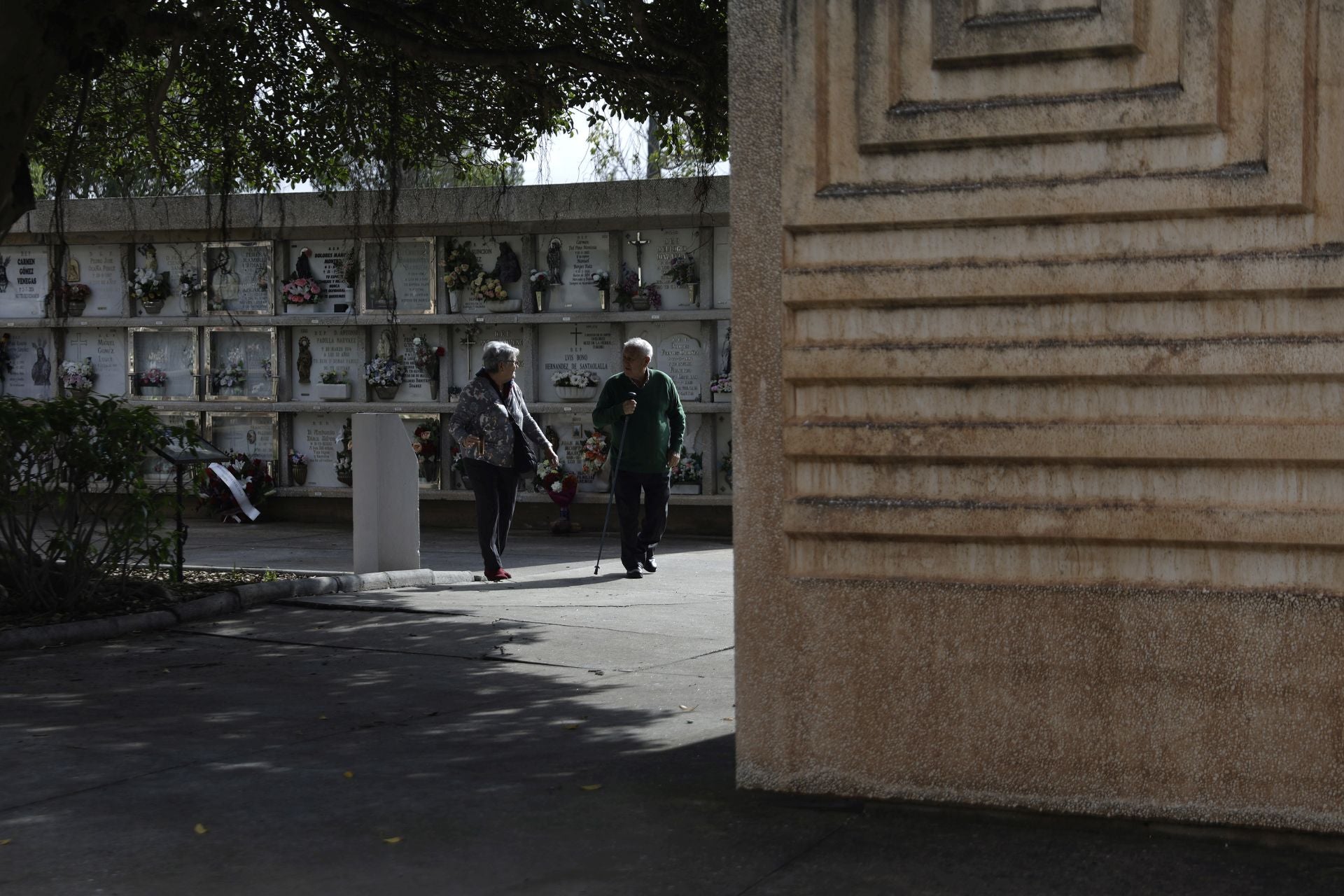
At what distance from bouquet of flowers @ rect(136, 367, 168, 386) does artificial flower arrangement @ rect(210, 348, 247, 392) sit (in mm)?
649

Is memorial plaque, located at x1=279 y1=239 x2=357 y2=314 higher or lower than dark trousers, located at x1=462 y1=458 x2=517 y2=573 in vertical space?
higher

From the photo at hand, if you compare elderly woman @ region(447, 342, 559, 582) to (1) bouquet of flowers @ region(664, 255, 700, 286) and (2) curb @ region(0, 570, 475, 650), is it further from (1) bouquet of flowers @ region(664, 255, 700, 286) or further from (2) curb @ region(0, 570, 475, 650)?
(1) bouquet of flowers @ region(664, 255, 700, 286)

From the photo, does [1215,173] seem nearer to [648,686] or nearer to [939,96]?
[939,96]

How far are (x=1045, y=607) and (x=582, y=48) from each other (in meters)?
6.73

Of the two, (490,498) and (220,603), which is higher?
(490,498)

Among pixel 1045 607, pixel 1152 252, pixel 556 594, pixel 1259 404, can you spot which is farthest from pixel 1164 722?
pixel 556 594

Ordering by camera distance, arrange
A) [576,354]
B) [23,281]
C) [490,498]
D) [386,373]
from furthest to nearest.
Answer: [23,281], [386,373], [576,354], [490,498]

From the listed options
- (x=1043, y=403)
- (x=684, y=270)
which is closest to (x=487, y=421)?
(x=684, y=270)

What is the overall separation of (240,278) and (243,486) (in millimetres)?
2534

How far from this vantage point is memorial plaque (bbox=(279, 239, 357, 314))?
671 inches

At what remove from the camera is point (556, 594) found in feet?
32.7

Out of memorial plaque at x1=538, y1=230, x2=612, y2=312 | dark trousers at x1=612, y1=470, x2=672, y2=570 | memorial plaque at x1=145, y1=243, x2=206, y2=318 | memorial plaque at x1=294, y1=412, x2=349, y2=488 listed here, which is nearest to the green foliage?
dark trousers at x1=612, y1=470, x2=672, y2=570

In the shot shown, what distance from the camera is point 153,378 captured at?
1769 centimetres

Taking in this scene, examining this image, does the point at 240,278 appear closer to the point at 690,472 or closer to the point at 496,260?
the point at 496,260
